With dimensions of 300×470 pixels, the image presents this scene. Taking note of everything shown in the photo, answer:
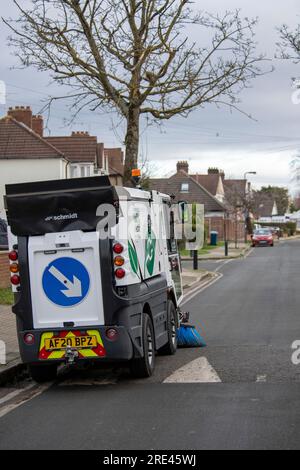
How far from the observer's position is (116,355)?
9367 millimetres

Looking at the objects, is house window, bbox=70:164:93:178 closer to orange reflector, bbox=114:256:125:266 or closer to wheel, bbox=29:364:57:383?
wheel, bbox=29:364:57:383

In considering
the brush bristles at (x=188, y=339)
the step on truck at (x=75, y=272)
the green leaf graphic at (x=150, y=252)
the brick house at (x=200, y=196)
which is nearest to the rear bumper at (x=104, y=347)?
the step on truck at (x=75, y=272)

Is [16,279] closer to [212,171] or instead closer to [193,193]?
[193,193]

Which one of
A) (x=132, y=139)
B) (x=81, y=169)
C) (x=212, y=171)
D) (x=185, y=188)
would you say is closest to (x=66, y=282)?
(x=132, y=139)

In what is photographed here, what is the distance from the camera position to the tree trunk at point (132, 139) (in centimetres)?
2059

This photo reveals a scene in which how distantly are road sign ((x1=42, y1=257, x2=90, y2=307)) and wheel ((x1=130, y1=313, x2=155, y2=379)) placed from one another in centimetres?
105

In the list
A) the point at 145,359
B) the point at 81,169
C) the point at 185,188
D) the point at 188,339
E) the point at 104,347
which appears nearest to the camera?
the point at 104,347

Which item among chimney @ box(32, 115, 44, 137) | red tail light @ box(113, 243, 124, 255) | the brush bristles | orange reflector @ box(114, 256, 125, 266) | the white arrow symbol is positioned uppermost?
chimney @ box(32, 115, 44, 137)

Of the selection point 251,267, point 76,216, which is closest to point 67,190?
point 76,216

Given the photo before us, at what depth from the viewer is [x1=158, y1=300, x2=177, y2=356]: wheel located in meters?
11.7

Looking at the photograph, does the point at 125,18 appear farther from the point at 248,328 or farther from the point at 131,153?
the point at 248,328

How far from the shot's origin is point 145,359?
994 cm

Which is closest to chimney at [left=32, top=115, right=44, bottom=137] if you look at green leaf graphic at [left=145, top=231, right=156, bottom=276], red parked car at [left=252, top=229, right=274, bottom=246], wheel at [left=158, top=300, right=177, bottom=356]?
red parked car at [left=252, top=229, right=274, bottom=246]

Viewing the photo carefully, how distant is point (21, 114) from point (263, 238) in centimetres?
2435
